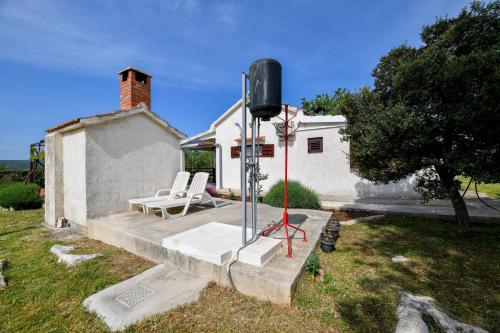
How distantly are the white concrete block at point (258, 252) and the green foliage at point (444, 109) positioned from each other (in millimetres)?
3310

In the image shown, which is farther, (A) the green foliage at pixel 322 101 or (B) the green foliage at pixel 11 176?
(A) the green foliage at pixel 322 101

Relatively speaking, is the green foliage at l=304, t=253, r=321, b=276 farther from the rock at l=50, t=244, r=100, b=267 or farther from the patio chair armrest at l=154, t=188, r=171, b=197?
the patio chair armrest at l=154, t=188, r=171, b=197

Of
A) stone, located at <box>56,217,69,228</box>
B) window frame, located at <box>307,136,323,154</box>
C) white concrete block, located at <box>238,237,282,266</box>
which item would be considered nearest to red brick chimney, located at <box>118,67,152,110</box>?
stone, located at <box>56,217,69,228</box>

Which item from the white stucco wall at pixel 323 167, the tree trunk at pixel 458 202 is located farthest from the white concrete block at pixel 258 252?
the white stucco wall at pixel 323 167

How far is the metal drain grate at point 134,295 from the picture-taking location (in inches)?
105

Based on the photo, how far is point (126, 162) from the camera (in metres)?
6.39

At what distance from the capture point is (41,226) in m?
6.42

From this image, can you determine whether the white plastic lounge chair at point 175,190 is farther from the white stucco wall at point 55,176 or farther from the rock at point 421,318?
the rock at point 421,318

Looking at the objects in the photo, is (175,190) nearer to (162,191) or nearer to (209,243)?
(162,191)

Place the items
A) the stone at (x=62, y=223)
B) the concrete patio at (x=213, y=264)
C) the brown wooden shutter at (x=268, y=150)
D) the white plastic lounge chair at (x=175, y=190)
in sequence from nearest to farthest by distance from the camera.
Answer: the concrete patio at (x=213, y=264), the stone at (x=62, y=223), the white plastic lounge chair at (x=175, y=190), the brown wooden shutter at (x=268, y=150)

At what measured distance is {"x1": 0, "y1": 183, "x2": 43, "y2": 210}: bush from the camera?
8.88m

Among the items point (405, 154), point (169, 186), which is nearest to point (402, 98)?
point (405, 154)

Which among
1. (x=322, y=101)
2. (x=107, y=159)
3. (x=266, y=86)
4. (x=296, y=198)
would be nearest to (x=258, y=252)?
(x=266, y=86)

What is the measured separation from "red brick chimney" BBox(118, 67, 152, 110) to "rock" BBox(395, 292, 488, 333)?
8170 mm
